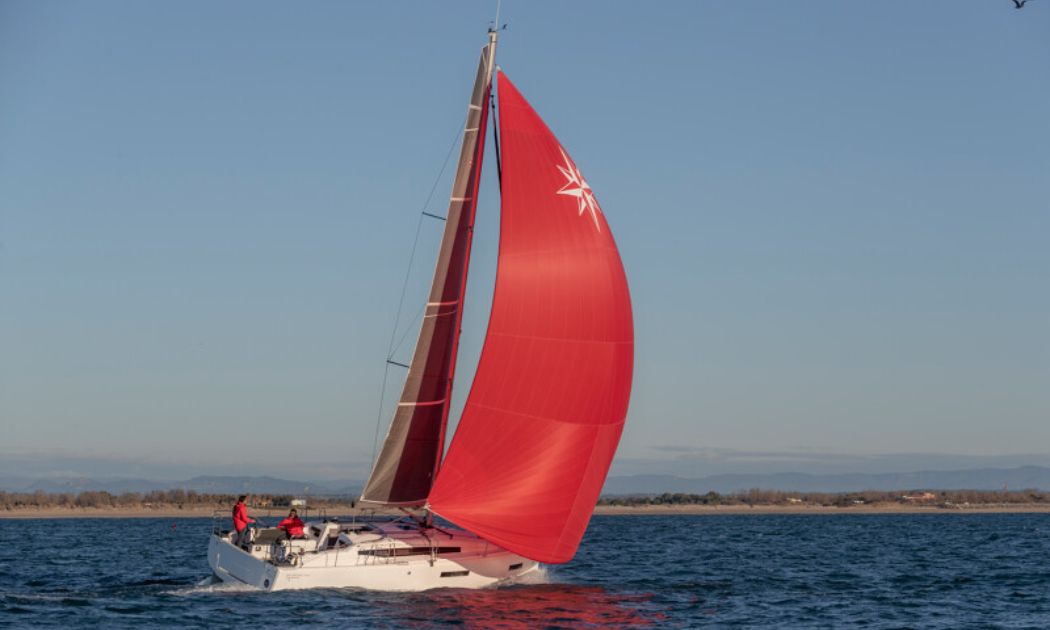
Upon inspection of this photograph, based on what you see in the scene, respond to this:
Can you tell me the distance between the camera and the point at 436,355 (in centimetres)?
3133

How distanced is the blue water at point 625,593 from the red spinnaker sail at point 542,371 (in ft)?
6.36

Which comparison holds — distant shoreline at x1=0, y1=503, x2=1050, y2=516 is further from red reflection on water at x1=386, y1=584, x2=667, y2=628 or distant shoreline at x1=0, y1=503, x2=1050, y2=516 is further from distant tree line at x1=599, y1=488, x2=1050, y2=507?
red reflection on water at x1=386, y1=584, x2=667, y2=628

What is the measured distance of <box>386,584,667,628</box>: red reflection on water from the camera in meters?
25.8

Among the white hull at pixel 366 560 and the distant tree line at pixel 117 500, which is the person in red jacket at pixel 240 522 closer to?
the white hull at pixel 366 560

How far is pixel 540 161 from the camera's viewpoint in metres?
30.7

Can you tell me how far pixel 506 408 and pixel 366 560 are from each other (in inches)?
182

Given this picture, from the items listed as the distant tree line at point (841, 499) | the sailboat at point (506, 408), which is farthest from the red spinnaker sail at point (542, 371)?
the distant tree line at point (841, 499)

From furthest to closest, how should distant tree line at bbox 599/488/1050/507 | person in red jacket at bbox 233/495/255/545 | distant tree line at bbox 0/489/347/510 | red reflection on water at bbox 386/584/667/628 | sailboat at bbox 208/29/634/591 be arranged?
distant tree line at bbox 599/488/1050/507
distant tree line at bbox 0/489/347/510
person in red jacket at bbox 233/495/255/545
sailboat at bbox 208/29/634/591
red reflection on water at bbox 386/584/667/628

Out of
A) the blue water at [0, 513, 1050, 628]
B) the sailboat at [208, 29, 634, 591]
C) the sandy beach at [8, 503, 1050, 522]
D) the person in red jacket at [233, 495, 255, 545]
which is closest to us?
the blue water at [0, 513, 1050, 628]

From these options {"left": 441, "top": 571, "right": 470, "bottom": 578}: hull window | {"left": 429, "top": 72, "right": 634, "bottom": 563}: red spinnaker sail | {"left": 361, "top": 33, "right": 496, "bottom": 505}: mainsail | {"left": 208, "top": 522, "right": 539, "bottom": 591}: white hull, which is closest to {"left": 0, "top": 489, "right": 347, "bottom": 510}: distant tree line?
{"left": 361, "top": 33, "right": 496, "bottom": 505}: mainsail

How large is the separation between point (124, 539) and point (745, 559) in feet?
101

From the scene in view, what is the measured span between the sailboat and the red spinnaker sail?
0.03 meters

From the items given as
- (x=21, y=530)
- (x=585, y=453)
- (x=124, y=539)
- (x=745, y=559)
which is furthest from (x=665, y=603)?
(x=21, y=530)

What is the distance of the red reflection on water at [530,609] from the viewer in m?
25.8
